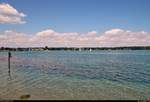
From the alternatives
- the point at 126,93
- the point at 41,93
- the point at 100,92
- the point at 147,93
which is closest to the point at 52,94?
the point at 41,93

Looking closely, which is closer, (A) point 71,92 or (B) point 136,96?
(B) point 136,96

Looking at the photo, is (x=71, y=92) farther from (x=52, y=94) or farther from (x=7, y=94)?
(x=7, y=94)

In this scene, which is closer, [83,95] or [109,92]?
[83,95]

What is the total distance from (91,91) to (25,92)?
6.09 m

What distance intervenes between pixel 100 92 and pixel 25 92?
6.84 metres

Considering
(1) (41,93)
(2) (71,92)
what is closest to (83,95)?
(2) (71,92)

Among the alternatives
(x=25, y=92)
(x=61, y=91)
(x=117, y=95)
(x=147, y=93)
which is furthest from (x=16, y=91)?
(x=147, y=93)

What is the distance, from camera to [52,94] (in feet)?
69.4

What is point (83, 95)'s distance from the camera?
2077 cm

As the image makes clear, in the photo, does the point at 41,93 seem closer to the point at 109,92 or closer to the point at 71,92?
the point at 71,92

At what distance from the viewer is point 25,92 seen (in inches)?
865

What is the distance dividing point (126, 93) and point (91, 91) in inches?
127

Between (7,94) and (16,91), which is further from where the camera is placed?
(16,91)

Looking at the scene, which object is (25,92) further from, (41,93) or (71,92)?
(71,92)
